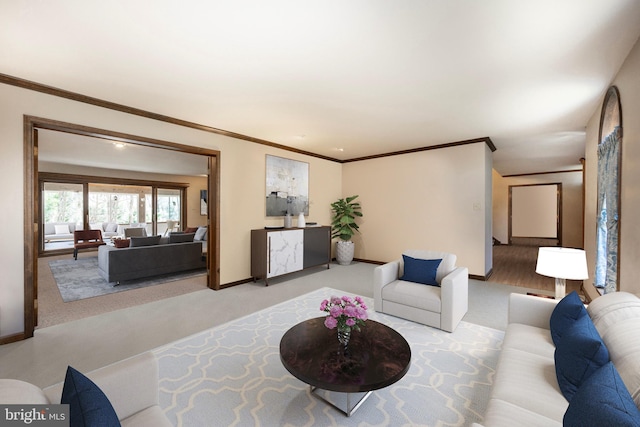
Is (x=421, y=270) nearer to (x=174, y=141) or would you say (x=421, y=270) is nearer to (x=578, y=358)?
(x=578, y=358)

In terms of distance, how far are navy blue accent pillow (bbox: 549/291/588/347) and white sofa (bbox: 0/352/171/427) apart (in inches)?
89.3

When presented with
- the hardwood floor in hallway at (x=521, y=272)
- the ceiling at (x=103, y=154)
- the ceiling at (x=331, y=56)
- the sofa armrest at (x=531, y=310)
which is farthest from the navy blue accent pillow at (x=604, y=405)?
the ceiling at (x=103, y=154)

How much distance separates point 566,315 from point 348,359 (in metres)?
1.44

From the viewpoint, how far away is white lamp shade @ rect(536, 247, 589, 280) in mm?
2248

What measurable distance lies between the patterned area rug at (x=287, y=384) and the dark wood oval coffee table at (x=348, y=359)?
0.18 metres

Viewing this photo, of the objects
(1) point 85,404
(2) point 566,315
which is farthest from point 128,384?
(2) point 566,315

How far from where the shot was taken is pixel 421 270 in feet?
10.8

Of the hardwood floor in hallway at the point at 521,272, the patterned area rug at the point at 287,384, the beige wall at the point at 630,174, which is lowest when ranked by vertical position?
the patterned area rug at the point at 287,384

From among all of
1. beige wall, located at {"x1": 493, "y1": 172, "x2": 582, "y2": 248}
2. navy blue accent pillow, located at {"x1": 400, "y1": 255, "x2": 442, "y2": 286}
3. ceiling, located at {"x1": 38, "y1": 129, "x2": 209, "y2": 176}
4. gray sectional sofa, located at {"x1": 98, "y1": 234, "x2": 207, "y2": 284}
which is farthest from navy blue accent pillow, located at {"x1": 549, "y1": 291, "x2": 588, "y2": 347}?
beige wall, located at {"x1": 493, "y1": 172, "x2": 582, "y2": 248}

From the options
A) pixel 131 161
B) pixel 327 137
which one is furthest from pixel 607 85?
pixel 131 161

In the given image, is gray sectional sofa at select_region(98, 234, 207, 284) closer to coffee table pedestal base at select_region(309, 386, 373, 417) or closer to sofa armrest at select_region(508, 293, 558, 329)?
coffee table pedestal base at select_region(309, 386, 373, 417)

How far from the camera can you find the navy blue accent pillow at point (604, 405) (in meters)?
0.82

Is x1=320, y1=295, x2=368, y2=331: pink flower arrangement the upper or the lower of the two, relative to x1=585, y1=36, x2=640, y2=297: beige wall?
lower

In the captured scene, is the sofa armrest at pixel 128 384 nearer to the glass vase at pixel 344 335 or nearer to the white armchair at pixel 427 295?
the glass vase at pixel 344 335
